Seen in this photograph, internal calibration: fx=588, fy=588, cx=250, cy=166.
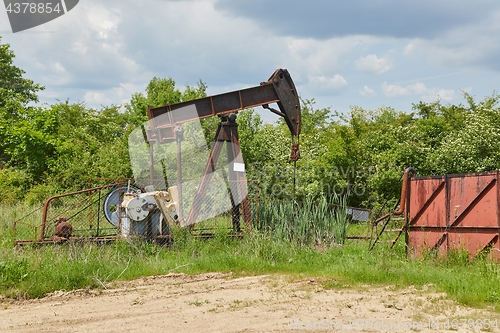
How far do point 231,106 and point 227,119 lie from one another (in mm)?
329

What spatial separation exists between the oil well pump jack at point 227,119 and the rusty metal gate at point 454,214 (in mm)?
2896

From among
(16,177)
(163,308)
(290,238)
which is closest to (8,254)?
(163,308)

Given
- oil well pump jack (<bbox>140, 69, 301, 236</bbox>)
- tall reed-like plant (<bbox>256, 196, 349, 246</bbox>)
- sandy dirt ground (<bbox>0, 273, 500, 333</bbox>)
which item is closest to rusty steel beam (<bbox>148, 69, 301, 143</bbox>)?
oil well pump jack (<bbox>140, 69, 301, 236</bbox>)

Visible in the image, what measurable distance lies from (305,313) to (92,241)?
5534 millimetres

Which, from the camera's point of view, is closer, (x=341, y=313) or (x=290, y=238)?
(x=341, y=313)

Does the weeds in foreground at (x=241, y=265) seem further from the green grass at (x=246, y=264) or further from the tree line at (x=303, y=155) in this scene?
the tree line at (x=303, y=155)

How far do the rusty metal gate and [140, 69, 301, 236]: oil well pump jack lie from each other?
2.90 meters

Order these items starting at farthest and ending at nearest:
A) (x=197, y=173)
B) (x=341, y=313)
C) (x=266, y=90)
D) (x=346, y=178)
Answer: (x=197, y=173), (x=346, y=178), (x=266, y=90), (x=341, y=313)

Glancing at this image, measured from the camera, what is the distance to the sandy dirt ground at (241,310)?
21.7 feet

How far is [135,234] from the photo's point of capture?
1162 cm

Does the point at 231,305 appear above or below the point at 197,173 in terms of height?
below

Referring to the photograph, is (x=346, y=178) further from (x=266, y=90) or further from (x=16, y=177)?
(x=16, y=177)

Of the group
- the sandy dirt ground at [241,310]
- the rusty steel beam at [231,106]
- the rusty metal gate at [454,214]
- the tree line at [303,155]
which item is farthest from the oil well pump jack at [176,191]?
the tree line at [303,155]

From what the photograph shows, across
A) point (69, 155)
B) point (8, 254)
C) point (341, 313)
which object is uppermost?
point (69, 155)
